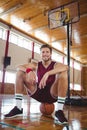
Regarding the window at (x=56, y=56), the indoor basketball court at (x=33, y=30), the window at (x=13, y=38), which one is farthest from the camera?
the window at (x=56, y=56)

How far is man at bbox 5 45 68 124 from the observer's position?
2.05 m

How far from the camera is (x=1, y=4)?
762 cm

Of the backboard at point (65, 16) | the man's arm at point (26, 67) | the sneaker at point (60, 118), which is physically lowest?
the sneaker at point (60, 118)

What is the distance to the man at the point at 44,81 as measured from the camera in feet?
6.72

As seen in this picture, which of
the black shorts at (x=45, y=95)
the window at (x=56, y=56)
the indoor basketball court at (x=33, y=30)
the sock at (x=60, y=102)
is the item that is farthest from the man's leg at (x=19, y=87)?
the window at (x=56, y=56)

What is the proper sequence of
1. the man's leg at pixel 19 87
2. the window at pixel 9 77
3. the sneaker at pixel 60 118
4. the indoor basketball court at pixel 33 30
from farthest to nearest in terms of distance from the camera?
the window at pixel 9 77
the indoor basketball court at pixel 33 30
the man's leg at pixel 19 87
the sneaker at pixel 60 118

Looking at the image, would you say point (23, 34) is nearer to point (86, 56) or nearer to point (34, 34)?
point (34, 34)

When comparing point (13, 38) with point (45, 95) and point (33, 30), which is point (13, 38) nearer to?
point (33, 30)

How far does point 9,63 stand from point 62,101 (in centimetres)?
A: 779

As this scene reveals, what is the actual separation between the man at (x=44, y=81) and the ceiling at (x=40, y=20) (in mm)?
3877

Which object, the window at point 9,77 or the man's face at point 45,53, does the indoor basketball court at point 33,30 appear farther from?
the man's face at point 45,53

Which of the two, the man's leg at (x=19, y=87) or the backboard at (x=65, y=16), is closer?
the man's leg at (x=19, y=87)

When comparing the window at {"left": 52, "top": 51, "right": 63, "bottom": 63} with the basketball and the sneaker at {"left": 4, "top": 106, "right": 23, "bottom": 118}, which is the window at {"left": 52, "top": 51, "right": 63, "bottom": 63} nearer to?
the basketball

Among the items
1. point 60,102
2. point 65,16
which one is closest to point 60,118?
point 60,102
